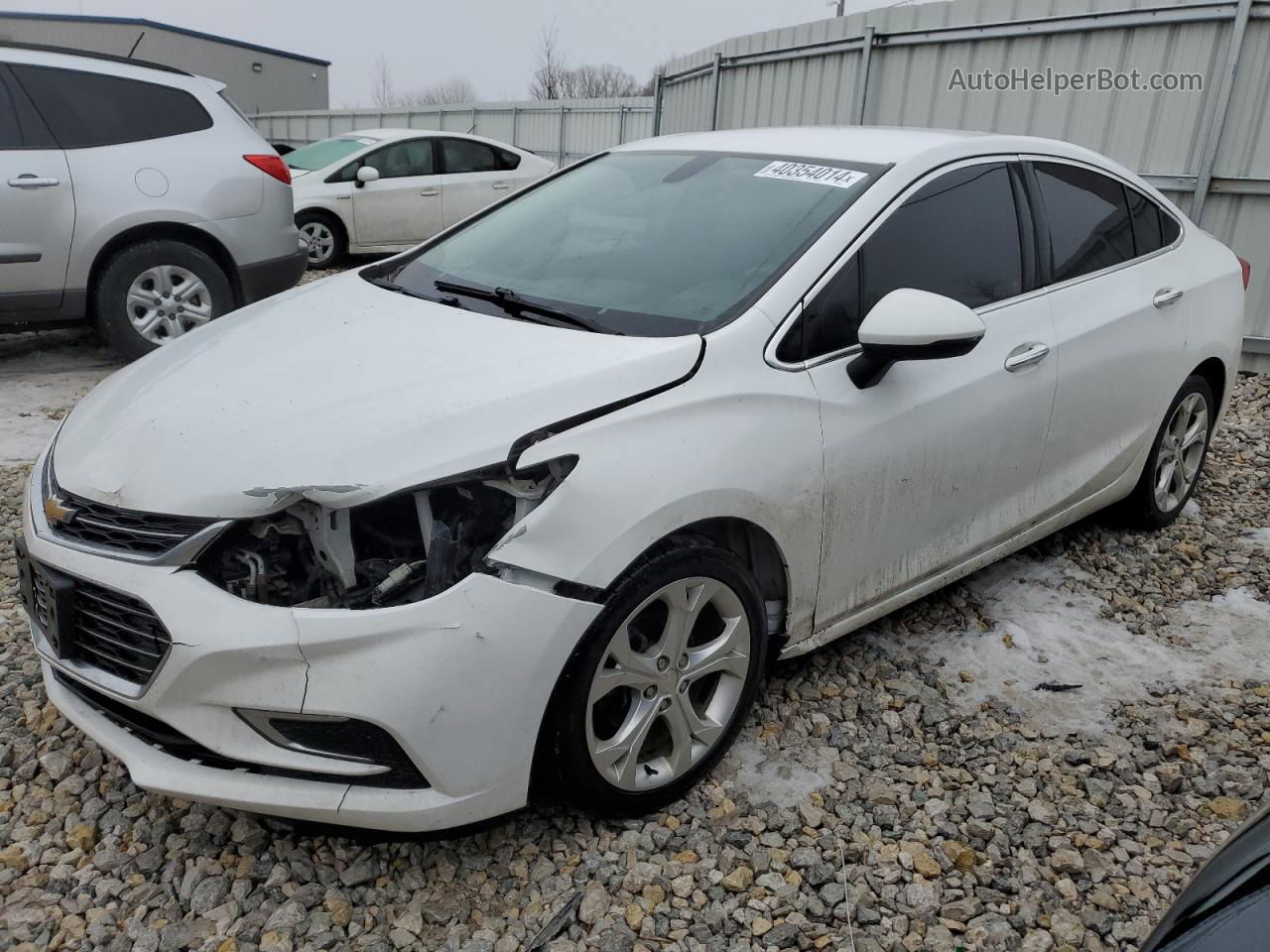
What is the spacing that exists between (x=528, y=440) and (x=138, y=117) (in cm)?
510

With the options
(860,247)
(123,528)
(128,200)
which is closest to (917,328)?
(860,247)

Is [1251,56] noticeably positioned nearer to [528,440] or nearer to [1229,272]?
[1229,272]

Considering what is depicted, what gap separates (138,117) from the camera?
235 inches

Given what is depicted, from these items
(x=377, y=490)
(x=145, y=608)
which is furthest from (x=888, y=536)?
(x=145, y=608)

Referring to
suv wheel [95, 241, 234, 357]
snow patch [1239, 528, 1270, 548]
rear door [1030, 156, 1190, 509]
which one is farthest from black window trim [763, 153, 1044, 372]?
suv wheel [95, 241, 234, 357]

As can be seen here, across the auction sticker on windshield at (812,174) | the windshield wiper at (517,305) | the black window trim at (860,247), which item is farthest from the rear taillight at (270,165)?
the black window trim at (860,247)

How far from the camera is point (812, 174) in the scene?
117 inches

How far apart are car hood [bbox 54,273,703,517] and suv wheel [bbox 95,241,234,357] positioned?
347cm

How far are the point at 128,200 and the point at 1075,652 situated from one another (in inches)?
211

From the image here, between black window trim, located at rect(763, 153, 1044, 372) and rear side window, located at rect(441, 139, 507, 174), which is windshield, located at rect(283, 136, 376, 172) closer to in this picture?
rear side window, located at rect(441, 139, 507, 174)

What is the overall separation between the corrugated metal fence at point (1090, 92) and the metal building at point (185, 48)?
33.1 m

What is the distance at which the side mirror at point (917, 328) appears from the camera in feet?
8.16

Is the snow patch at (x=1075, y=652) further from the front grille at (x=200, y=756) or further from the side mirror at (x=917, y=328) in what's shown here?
the front grille at (x=200, y=756)

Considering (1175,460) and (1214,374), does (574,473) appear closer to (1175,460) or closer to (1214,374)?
(1175,460)
